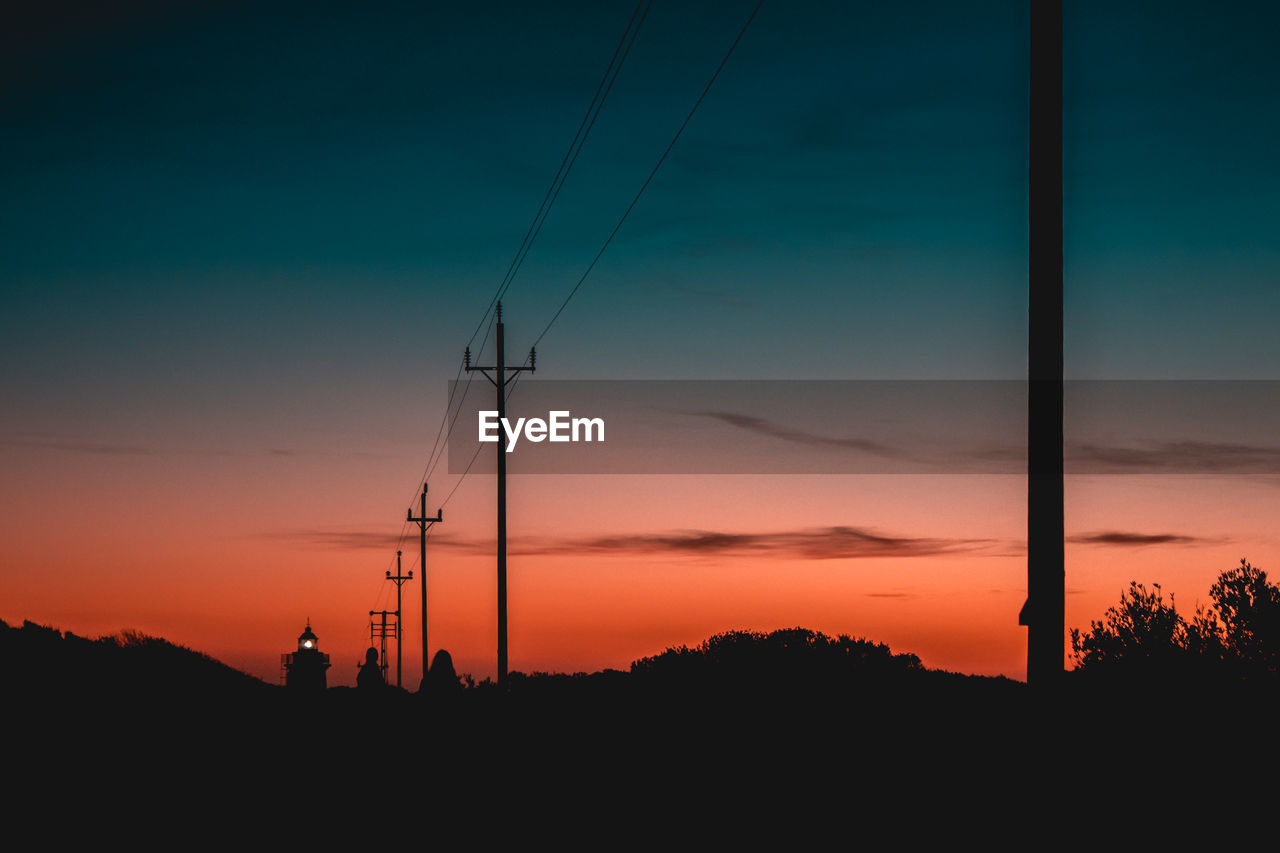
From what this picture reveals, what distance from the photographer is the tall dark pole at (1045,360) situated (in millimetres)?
8672

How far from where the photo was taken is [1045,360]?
8969 mm

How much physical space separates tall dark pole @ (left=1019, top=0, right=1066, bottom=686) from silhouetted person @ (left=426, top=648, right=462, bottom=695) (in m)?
27.1

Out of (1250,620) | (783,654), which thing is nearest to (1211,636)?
(1250,620)

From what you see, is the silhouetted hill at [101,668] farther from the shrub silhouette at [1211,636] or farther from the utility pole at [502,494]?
the shrub silhouette at [1211,636]

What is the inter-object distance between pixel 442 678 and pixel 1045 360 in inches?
1115

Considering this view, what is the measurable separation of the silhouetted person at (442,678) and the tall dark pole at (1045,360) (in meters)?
27.1

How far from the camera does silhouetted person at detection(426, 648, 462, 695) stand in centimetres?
3419

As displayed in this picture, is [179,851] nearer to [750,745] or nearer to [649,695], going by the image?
[750,745]

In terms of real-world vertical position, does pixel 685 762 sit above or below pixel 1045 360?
below

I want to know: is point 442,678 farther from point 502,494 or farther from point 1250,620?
point 1250,620

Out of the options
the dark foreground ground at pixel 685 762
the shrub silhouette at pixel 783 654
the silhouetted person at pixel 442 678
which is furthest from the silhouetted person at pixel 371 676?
the shrub silhouette at pixel 783 654

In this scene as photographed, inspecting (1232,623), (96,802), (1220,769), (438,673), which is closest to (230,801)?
(96,802)

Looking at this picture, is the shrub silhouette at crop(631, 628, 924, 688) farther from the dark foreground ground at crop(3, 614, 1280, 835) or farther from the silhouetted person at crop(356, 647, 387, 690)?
the dark foreground ground at crop(3, 614, 1280, 835)

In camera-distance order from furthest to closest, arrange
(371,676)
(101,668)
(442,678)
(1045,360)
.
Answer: (371,676) → (442,678) → (101,668) → (1045,360)
